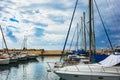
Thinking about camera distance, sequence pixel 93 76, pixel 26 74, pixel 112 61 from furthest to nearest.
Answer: pixel 26 74 < pixel 112 61 < pixel 93 76

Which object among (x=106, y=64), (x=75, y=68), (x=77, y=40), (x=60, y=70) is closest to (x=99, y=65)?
(x=106, y=64)

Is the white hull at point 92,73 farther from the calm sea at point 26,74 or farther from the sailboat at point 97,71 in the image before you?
the calm sea at point 26,74

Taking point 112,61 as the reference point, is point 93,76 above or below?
below

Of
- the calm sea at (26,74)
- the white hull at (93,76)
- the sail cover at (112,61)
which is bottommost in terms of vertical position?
the calm sea at (26,74)

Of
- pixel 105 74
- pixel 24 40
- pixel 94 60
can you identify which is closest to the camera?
pixel 105 74

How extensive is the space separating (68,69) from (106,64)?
13.6 feet

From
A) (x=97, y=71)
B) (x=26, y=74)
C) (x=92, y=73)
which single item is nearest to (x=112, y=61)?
(x=97, y=71)

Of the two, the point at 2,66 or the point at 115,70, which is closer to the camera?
the point at 115,70

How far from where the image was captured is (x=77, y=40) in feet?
264

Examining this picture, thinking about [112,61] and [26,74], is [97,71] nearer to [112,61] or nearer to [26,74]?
[112,61]

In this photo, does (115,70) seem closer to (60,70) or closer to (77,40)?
(60,70)

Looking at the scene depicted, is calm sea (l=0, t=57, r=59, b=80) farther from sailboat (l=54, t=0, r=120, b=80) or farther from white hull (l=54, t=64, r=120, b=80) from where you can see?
sailboat (l=54, t=0, r=120, b=80)

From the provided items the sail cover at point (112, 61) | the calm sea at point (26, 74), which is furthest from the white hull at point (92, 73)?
the calm sea at point (26, 74)

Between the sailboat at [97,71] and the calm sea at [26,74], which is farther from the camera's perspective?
the calm sea at [26,74]
